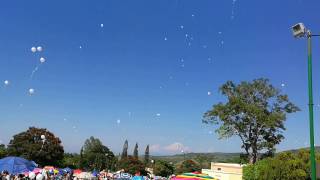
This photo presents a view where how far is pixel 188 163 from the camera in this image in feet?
437

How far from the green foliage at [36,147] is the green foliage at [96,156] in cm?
4070

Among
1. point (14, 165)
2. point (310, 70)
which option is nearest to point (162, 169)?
point (14, 165)

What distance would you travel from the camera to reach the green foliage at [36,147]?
3172 inches

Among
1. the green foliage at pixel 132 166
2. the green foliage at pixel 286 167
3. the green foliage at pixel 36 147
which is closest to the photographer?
the green foliage at pixel 286 167

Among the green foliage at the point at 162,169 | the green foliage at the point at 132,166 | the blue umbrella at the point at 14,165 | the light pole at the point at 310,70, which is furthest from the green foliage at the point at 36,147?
the light pole at the point at 310,70

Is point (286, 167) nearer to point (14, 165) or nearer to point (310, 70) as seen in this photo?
point (14, 165)

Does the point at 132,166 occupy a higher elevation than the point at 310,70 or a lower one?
lower

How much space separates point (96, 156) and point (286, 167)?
99.7 metres

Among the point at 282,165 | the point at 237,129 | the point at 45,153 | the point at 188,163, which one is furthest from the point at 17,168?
the point at 188,163

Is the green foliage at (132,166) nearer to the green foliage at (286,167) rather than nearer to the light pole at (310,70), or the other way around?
the green foliage at (286,167)

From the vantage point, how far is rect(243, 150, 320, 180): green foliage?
117 ft

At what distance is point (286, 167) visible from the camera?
36156 millimetres

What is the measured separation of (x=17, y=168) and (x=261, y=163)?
21.1 m

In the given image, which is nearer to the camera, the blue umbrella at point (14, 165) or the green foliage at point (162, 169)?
the blue umbrella at point (14, 165)
